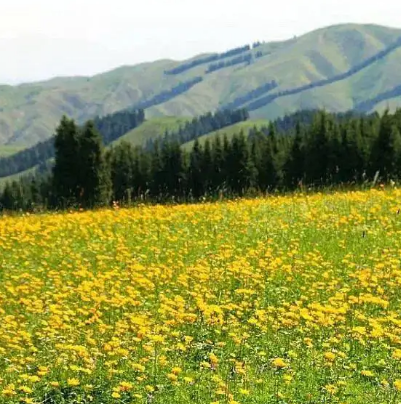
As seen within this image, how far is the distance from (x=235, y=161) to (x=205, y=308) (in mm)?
71579

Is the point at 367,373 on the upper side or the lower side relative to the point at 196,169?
upper

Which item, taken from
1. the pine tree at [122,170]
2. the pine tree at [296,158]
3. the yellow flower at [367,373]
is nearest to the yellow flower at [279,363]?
the yellow flower at [367,373]

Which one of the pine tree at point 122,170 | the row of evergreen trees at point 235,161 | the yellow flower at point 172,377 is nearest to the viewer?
the yellow flower at point 172,377

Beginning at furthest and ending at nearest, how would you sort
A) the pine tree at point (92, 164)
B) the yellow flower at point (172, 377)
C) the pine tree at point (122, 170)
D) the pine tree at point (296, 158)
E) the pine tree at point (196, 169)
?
the pine tree at point (122, 170) → the pine tree at point (196, 169) → the pine tree at point (296, 158) → the pine tree at point (92, 164) → the yellow flower at point (172, 377)

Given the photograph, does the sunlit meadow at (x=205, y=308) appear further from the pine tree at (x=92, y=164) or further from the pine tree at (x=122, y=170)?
the pine tree at (x=122, y=170)

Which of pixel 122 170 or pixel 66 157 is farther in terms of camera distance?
pixel 122 170

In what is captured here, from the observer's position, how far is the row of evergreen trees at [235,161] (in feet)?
160

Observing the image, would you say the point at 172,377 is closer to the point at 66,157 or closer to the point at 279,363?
the point at 279,363

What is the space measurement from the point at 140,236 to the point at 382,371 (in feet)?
23.0

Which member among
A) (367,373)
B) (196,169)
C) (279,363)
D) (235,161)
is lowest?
(196,169)

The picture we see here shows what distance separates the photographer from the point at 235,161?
7819cm

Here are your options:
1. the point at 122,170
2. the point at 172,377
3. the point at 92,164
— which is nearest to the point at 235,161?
the point at 122,170

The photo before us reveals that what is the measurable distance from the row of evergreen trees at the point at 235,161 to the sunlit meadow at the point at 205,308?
6332 millimetres

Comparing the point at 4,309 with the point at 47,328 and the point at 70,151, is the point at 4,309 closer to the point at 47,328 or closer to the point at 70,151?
the point at 47,328
